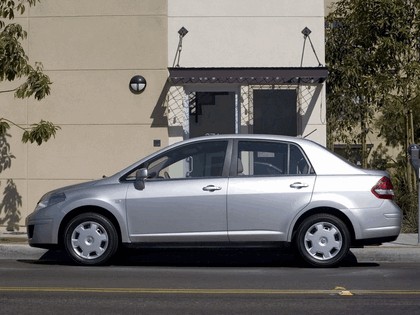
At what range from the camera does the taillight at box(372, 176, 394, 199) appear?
37.3 feet

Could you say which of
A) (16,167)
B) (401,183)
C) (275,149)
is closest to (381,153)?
(401,183)

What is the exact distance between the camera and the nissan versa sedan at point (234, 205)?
11328mm

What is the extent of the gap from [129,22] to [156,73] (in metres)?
1.06

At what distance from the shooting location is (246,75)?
16016 mm

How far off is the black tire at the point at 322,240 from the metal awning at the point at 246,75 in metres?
5.15

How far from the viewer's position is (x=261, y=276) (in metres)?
10.8

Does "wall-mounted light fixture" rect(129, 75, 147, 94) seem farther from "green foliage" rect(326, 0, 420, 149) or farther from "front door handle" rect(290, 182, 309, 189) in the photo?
"front door handle" rect(290, 182, 309, 189)

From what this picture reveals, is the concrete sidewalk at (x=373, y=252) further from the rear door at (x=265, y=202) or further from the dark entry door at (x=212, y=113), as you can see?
the dark entry door at (x=212, y=113)

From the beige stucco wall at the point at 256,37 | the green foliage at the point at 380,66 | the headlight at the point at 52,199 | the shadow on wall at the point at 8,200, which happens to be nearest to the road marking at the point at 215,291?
the headlight at the point at 52,199

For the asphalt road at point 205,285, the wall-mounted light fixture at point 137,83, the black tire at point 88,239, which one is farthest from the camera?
the wall-mounted light fixture at point 137,83

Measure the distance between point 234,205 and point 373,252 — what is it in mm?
2323

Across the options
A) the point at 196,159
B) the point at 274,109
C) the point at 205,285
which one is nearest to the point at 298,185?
the point at 196,159

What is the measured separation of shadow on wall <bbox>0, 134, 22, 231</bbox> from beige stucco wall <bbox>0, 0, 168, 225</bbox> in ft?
0.30

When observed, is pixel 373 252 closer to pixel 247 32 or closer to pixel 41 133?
pixel 41 133
